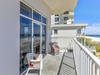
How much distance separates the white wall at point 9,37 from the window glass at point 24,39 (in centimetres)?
64

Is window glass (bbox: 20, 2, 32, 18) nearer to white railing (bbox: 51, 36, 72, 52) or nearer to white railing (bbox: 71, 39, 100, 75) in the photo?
white railing (bbox: 71, 39, 100, 75)

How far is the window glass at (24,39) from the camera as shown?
4.12 meters

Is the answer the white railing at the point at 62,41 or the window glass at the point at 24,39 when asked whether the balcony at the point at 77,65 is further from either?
the white railing at the point at 62,41

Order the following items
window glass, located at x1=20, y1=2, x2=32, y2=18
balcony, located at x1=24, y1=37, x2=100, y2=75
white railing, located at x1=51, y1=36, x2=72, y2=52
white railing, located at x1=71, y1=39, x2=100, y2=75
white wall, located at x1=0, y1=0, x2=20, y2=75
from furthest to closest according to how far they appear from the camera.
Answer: white railing, located at x1=51, y1=36, x2=72, y2=52 < window glass, located at x1=20, y1=2, x2=32, y2=18 < white wall, located at x1=0, y1=0, x2=20, y2=75 < balcony, located at x1=24, y1=37, x2=100, y2=75 < white railing, located at x1=71, y1=39, x2=100, y2=75

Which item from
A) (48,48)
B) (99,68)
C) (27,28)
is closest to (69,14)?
(48,48)

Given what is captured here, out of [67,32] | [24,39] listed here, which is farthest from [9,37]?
[67,32]

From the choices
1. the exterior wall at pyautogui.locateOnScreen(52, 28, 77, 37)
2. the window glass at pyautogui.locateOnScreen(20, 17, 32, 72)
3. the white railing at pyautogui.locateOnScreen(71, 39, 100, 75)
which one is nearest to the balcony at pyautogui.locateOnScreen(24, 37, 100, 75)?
the white railing at pyautogui.locateOnScreen(71, 39, 100, 75)

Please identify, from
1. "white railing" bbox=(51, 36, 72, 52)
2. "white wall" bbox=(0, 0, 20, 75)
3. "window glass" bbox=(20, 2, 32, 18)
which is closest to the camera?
"white wall" bbox=(0, 0, 20, 75)

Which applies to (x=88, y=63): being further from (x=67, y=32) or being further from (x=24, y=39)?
(x=67, y=32)

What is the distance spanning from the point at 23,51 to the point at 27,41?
50 centimetres

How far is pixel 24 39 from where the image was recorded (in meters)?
4.36

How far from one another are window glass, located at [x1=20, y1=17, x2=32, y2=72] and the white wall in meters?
0.64

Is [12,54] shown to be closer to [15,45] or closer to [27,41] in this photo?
[15,45]

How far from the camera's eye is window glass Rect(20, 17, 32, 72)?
4.12m
